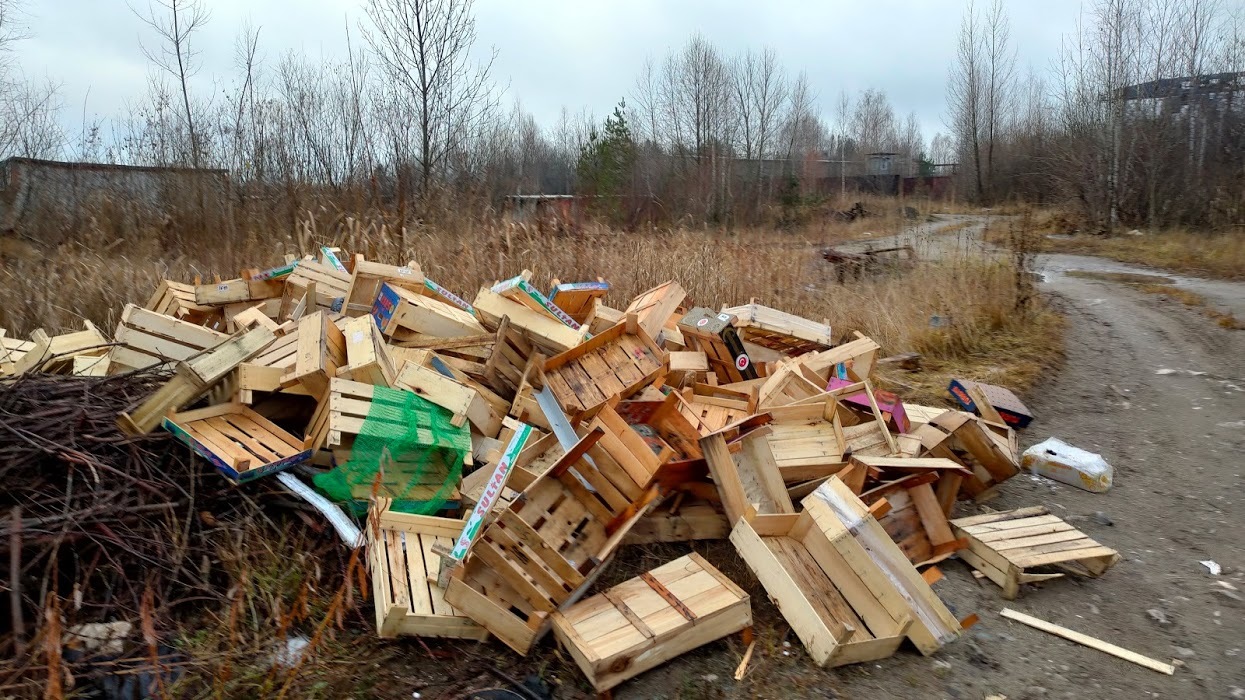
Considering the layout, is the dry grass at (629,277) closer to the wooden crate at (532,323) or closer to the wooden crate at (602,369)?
the wooden crate at (602,369)

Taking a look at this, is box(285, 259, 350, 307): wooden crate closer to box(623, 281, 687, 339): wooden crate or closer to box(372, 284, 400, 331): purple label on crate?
box(372, 284, 400, 331): purple label on crate

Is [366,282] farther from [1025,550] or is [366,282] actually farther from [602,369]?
[1025,550]

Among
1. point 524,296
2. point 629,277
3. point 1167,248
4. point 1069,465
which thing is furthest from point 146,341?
point 1167,248

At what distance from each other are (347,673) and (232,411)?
70.2 inches

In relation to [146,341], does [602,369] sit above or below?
below

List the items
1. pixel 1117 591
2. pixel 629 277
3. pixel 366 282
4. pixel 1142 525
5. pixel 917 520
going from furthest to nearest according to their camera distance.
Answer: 1. pixel 629 277
2. pixel 366 282
3. pixel 1142 525
4. pixel 917 520
5. pixel 1117 591

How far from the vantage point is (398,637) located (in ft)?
10.4

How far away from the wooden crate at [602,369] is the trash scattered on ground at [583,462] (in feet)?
0.05

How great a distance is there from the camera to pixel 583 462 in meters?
3.38

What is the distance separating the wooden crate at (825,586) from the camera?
3119 mm

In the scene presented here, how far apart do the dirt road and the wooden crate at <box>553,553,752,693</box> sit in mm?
116

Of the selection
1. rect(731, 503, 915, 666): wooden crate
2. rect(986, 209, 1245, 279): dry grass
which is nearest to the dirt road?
rect(731, 503, 915, 666): wooden crate

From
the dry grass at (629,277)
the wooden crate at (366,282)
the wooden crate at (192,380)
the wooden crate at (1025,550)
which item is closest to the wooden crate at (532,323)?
the wooden crate at (366,282)

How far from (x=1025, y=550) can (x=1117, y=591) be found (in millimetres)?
456
